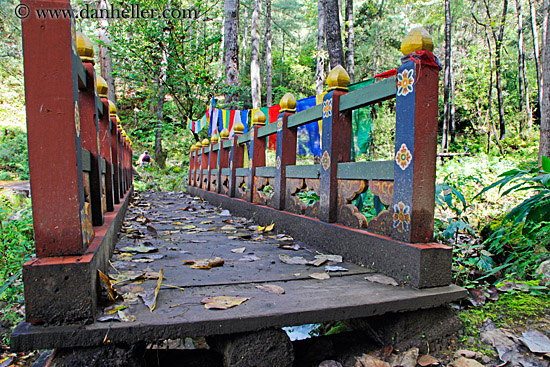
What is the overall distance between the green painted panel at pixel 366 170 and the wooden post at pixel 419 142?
19 cm

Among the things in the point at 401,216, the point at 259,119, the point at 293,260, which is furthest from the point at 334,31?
the point at 401,216

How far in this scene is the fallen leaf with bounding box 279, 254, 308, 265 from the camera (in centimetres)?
296

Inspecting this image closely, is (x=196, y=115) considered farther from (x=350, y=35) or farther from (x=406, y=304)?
(x=406, y=304)

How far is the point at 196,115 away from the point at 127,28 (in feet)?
13.3

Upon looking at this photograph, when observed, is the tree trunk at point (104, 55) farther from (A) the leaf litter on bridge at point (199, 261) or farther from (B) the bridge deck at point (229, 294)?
(B) the bridge deck at point (229, 294)

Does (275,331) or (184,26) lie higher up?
(184,26)

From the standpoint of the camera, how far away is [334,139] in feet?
10.7

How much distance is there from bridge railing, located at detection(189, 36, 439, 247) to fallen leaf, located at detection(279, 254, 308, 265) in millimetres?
476

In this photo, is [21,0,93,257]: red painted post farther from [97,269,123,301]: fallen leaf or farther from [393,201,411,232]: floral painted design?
[393,201,411,232]: floral painted design

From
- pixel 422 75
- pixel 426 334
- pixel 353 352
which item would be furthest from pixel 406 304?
pixel 422 75

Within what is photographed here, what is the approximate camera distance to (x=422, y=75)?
235 centimetres

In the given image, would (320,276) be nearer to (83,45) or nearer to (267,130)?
(83,45)

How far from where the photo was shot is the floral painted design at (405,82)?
2.38 metres

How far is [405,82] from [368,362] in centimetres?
179
